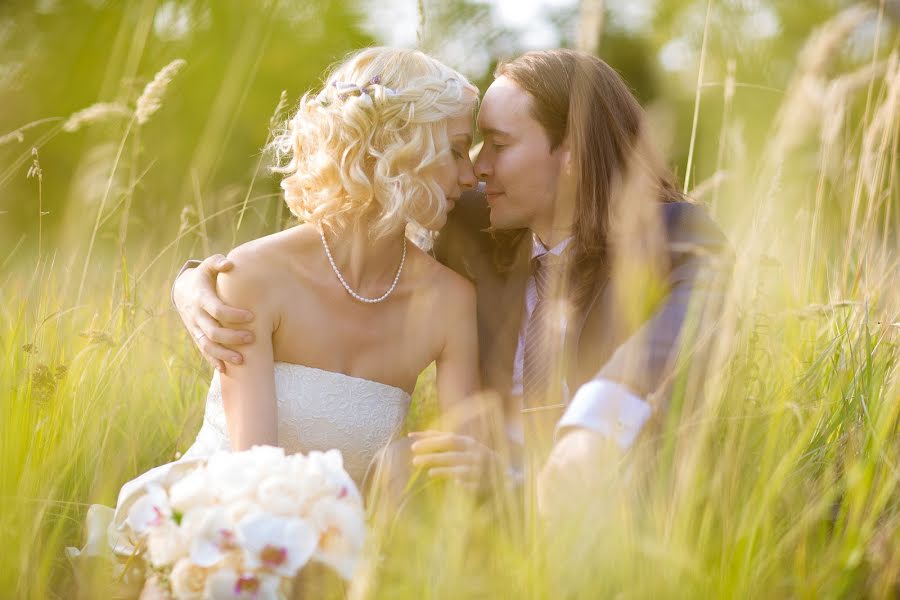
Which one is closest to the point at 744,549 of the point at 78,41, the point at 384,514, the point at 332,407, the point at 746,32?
the point at 384,514

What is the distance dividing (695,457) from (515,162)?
1.43 meters

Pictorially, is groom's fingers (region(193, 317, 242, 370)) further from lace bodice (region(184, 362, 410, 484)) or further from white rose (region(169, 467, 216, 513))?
white rose (region(169, 467, 216, 513))

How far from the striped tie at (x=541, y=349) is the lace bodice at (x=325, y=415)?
0.40m

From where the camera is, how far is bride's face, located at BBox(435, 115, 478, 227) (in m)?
2.68

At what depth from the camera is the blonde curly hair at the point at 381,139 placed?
8.48 feet

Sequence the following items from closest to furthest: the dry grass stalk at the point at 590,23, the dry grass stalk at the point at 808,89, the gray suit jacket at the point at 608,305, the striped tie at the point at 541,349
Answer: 1. the dry grass stalk at the point at 808,89
2. the gray suit jacket at the point at 608,305
3. the dry grass stalk at the point at 590,23
4. the striped tie at the point at 541,349

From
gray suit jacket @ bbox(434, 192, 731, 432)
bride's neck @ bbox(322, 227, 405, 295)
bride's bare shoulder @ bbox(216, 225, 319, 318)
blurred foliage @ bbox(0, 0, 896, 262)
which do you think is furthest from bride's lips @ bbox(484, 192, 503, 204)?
bride's bare shoulder @ bbox(216, 225, 319, 318)

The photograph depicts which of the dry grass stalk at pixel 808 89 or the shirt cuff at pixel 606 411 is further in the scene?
the shirt cuff at pixel 606 411

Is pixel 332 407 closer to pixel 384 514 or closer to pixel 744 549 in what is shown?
pixel 384 514

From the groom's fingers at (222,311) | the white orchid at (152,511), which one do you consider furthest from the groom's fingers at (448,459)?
the groom's fingers at (222,311)

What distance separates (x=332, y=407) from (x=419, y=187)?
679mm

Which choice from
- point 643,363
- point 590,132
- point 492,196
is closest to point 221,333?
point 492,196

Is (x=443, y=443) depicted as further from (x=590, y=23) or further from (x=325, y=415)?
(x=590, y=23)

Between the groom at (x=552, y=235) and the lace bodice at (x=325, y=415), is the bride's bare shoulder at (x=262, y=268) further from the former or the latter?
the lace bodice at (x=325, y=415)
